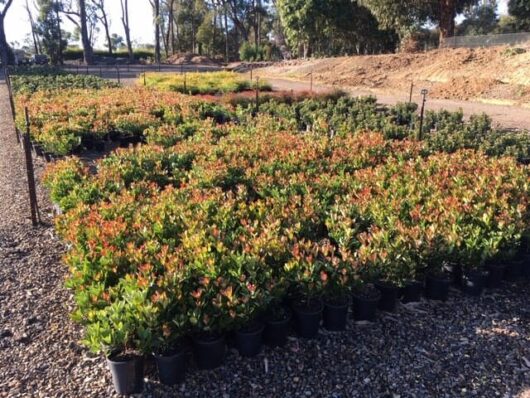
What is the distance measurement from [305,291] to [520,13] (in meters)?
37.2

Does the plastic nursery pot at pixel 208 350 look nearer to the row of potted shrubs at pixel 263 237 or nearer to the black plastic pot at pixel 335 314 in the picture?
the row of potted shrubs at pixel 263 237

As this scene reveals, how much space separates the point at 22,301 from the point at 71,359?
107 cm

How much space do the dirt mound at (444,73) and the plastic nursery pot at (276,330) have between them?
17.1 metres

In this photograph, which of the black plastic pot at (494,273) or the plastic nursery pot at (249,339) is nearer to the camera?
the plastic nursery pot at (249,339)

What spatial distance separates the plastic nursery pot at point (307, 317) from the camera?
11.5 feet

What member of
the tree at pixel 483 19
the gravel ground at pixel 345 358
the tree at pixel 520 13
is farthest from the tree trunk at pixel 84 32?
the gravel ground at pixel 345 358

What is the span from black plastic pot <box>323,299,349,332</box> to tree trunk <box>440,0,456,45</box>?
28.9 meters

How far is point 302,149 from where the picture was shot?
7.04 meters

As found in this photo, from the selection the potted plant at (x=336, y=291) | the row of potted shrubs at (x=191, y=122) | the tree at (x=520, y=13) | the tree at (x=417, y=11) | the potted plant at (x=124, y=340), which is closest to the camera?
the potted plant at (x=124, y=340)

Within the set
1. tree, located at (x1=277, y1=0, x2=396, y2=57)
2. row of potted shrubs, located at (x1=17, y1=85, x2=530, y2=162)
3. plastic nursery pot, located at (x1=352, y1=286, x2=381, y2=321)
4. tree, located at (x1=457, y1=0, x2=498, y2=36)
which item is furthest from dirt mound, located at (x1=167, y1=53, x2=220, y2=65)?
plastic nursery pot, located at (x1=352, y1=286, x2=381, y2=321)

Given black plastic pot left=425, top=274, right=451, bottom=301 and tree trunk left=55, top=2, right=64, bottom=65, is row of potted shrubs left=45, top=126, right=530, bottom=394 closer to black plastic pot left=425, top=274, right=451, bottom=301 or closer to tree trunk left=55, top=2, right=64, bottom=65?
black plastic pot left=425, top=274, right=451, bottom=301

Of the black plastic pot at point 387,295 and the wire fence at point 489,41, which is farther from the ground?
the wire fence at point 489,41

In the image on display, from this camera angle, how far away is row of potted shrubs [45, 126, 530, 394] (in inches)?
124

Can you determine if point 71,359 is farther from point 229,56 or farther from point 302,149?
point 229,56
